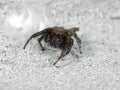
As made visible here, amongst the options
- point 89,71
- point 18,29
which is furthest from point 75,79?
point 18,29

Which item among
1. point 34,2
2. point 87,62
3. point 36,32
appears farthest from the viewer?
point 34,2

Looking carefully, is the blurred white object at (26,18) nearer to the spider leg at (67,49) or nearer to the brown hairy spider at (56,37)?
the brown hairy spider at (56,37)

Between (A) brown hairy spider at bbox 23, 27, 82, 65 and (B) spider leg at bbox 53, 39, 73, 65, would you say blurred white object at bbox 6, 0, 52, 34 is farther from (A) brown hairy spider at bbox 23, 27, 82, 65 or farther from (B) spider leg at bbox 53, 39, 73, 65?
(B) spider leg at bbox 53, 39, 73, 65

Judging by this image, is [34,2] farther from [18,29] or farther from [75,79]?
[75,79]

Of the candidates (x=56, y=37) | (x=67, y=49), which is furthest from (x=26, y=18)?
(x=67, y=49)

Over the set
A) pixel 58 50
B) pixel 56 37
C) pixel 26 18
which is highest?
pixel 26 18

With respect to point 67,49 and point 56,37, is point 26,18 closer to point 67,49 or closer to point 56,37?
point 56,37

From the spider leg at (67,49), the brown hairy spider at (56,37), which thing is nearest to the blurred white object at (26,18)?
the brown hairy spider at (56,37)

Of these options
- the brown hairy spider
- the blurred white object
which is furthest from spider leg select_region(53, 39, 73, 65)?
the blurred white object
